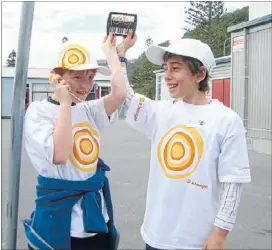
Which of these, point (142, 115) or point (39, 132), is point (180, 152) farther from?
point (39, 132)

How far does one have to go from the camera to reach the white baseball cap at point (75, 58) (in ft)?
6.28

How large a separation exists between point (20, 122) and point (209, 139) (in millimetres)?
779

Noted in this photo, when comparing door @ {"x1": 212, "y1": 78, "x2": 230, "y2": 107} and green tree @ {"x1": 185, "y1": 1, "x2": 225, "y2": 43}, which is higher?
green tree @ {"x1": 185, "y1": 1, "x2": 225, "y2": 43}

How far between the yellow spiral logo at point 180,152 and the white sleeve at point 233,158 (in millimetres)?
100

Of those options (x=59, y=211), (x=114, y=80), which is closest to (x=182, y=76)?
→ (x=114, y=80)

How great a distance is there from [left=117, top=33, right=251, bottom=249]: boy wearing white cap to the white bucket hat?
0.96 ft

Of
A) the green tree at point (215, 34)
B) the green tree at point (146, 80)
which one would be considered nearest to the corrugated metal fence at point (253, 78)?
the green tree at point (215, 34)

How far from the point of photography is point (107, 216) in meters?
1.98

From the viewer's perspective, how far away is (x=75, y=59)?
1.94 m

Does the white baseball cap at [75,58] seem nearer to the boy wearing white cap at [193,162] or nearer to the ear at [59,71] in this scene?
the ear at [59,71]

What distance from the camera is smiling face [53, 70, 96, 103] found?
1940 millimetres

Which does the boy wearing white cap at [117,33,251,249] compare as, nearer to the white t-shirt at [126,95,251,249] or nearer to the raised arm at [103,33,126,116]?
the white t-shirt at [126,95,251,249]

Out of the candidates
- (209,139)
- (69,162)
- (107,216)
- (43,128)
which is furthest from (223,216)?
(43,128)

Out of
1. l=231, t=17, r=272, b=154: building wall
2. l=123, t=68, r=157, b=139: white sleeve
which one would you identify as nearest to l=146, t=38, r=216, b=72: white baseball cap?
l=123, t=68, r=157, b=139: white sleeve
